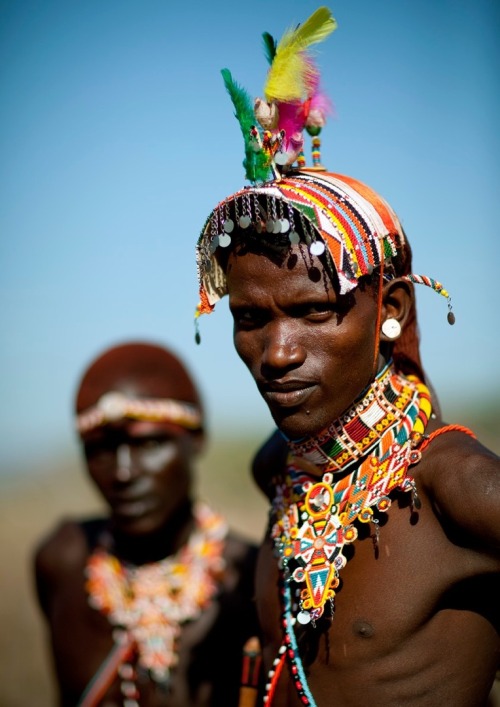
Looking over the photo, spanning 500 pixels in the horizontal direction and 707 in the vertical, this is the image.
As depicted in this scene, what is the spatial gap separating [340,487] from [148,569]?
6.90 ft

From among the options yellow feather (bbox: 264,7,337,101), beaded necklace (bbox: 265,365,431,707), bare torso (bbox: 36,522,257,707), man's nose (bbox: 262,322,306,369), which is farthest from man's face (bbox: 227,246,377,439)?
bare torso (bbox: 36,522,257,707)

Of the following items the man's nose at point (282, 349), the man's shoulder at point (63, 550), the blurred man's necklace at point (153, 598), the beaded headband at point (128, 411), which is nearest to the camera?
the man's nose at point (282, 349)

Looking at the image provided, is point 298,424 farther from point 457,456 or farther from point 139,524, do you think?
point 139,524

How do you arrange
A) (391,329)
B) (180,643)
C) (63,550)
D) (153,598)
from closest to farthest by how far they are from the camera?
1. (391,329)
2. (180,643)
3. (153,598)
4. (63,550)

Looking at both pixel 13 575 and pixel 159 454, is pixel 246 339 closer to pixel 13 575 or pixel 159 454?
pixel 159 454

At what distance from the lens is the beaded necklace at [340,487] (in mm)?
2598

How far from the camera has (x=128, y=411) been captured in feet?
14.6

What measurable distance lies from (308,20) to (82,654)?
11.3ft

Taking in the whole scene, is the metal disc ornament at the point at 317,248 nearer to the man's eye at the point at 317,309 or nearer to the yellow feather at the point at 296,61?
the man's eye at the point at 317,309

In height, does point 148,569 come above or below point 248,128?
below

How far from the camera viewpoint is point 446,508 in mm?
2467

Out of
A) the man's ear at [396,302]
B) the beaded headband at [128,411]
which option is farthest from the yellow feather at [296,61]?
the beaded headband at [128,411]

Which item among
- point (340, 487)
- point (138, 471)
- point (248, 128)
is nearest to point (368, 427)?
point (340, 487)

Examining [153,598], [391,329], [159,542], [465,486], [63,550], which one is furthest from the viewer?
[63,550]
